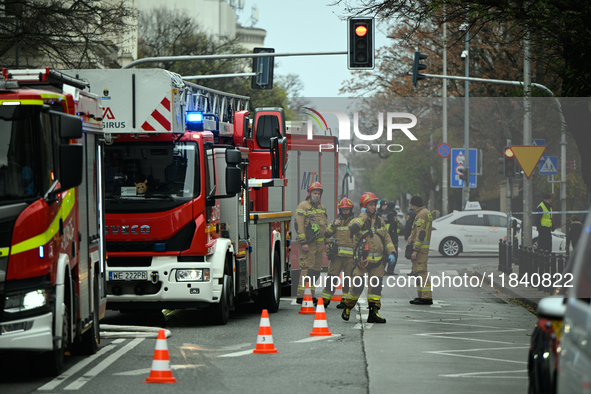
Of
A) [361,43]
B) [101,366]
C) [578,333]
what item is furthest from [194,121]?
[361,43]

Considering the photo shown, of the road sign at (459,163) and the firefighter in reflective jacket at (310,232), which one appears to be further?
the road sign at (459,163)

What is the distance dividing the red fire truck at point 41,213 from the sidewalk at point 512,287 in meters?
10.1

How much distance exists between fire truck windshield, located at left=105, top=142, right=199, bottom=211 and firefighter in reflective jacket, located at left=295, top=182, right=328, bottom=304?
15.4ft

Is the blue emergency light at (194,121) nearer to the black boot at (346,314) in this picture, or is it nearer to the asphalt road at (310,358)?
the asphalt road at (310,358)

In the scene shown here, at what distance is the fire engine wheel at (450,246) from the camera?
33.5 metres

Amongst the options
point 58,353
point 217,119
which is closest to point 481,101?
point 217,119

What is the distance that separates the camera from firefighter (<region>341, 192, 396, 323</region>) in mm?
14062

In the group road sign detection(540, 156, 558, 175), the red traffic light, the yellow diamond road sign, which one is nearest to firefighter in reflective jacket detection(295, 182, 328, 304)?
the yellow diamond road sign

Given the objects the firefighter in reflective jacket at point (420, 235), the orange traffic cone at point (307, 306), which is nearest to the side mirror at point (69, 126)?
the orange traffic cone at point (307, 306)

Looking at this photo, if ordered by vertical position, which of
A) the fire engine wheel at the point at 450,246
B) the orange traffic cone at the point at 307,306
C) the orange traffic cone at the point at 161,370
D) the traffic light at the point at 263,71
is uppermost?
the traffic light at the point at 263,71

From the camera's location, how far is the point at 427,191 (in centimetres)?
6544

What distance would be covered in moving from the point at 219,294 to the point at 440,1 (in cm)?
497

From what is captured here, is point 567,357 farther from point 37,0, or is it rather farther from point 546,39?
point 37,0

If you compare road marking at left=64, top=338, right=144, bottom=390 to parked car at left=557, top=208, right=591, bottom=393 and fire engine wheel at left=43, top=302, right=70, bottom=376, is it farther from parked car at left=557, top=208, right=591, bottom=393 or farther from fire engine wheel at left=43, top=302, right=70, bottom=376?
parked car at left=557, top=208, right=591, bottom=393
